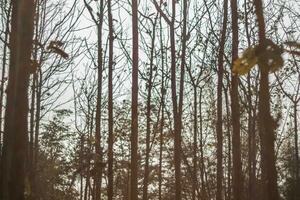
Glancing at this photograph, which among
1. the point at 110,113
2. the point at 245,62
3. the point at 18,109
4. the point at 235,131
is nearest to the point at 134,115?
the point at 110,113

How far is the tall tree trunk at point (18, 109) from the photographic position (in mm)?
4715

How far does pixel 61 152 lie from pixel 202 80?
448 inches

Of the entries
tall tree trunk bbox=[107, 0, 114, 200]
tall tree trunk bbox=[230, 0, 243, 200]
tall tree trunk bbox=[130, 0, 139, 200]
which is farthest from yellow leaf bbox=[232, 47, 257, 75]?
tall tree trunk bbox=[107, 0, 114, 200]

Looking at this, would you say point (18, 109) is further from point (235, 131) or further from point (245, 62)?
point (235, 131)

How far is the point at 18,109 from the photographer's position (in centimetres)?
486

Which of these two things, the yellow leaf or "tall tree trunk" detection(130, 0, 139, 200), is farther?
"tall tree trunk" detection(130, 0, 139, 200)

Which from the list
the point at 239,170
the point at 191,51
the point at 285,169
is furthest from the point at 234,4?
the point at 285,169

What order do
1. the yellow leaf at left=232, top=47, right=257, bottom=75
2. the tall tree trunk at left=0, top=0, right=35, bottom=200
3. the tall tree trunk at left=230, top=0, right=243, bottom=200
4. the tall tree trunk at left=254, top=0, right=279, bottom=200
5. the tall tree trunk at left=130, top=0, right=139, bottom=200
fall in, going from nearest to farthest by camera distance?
the yellow leaf at left=232, top=47, right=257, bottom=75 → the tall tree trunk at left=0, top=0, right=35, bottom=200 → the tall tree trunk at left=254, top=0, right=279, bottom=200 → the tall tree trunk at left=130, top=0, right=139, bottom=200 → the tall tree trunk at left=230, top=0, right=243, bottom=200

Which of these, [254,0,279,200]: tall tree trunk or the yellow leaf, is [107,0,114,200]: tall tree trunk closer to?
[254,0,279,200]: tall tree trunk

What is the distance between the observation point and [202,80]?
1491 centimetres

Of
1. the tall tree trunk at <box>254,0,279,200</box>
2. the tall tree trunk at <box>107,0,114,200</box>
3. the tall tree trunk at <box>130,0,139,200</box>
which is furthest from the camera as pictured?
the tall tree trunk at <box>107,0,114,200</box>

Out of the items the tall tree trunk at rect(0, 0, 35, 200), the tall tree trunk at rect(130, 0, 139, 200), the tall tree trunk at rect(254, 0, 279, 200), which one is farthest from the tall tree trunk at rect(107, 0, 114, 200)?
the tall tree trunk at rect(254, 0, 279, 200)

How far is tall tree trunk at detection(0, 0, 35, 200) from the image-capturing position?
471 cm

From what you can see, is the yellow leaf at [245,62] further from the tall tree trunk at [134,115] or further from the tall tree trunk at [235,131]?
the tall tree trunk at [235,131]
